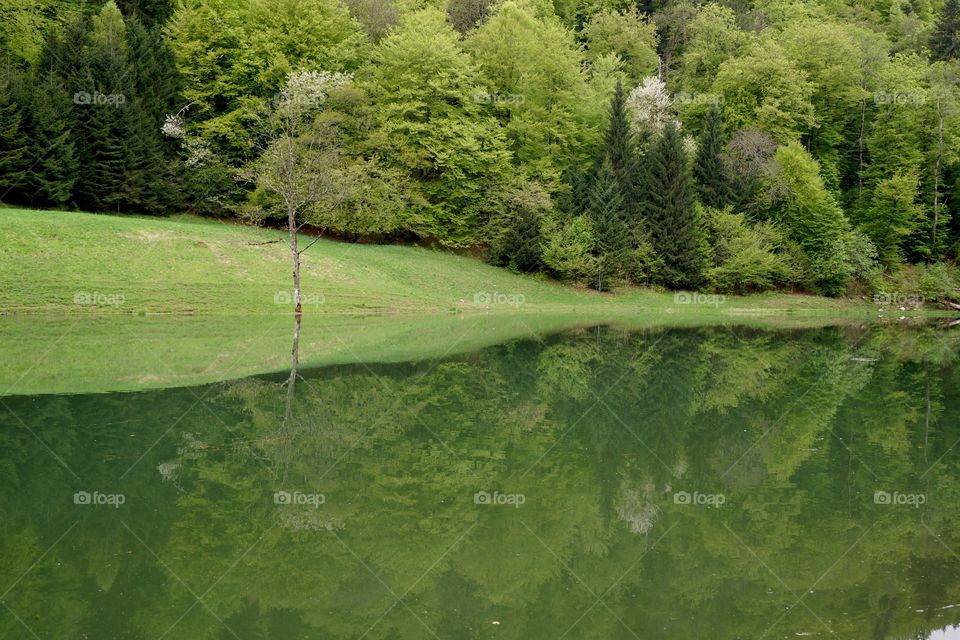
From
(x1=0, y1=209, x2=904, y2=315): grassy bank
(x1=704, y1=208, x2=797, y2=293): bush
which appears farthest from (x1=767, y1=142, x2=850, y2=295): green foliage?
(x1=0, y1=209, x2=904, y2=315): grassy bank

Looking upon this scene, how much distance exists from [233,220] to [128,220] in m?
12.8

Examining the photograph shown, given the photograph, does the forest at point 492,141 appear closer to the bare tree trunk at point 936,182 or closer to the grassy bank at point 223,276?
the bare tree trunk at point 936,182

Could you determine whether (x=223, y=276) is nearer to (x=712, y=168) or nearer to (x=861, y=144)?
(x=712, y=168)

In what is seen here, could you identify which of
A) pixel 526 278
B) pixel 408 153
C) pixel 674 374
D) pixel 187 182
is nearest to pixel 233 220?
pixel 187 182

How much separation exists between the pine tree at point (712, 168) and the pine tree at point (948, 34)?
112 feet

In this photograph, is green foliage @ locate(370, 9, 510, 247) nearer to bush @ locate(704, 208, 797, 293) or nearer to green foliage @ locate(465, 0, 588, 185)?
green foliage @ locate(465, 0, 588, 185)

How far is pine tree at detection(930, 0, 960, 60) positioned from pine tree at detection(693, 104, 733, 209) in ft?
112

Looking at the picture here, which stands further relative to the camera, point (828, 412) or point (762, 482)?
point (828, 412)

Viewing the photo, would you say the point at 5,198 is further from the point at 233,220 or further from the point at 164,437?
the point at 164,437

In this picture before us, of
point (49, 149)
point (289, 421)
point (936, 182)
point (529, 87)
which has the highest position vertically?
point (529, 87)

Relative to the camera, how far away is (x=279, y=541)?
9.07 m

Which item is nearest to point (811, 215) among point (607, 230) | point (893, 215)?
point (893, 215)

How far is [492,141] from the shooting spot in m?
54.7

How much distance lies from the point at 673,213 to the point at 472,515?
1855 inches
